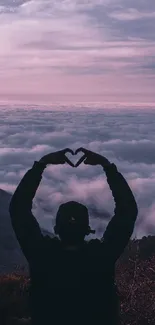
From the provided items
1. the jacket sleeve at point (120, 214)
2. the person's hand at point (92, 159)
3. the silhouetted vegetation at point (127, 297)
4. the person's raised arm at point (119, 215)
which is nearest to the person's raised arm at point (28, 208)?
the person's hand at point (92, 159)

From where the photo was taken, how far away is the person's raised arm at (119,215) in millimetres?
3648

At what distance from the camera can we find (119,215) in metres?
3.68

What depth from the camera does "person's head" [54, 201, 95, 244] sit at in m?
3.59

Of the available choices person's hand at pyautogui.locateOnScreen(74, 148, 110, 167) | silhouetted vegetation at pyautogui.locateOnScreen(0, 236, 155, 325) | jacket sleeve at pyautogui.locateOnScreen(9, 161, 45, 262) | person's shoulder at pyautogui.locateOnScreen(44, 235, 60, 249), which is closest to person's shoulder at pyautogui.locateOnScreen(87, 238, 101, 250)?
person's shoulder at pyautogui.locateOnScreen(44, 235, 60, 249)

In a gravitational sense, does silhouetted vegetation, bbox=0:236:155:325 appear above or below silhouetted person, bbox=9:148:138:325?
above

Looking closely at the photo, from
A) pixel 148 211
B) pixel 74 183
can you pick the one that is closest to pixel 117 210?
pixel 148 211

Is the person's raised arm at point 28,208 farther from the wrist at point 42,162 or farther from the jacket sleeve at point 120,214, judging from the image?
the jacket sleeve at point 120,214

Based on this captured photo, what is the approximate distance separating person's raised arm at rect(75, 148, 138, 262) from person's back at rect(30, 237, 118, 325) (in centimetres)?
9

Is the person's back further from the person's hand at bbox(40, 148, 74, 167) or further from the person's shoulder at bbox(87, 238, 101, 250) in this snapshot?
the person's hand at bbox(40, 148, 74, 167)

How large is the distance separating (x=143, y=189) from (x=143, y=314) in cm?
9759

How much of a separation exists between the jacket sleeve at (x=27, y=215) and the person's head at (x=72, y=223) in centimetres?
15

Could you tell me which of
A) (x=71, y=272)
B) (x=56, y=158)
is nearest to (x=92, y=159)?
(x=56, y=158)

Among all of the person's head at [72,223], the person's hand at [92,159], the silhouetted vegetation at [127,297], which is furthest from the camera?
the silhouetted vegetation at [127,297]

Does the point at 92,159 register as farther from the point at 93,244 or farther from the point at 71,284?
the point at 71,284
